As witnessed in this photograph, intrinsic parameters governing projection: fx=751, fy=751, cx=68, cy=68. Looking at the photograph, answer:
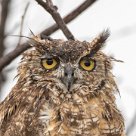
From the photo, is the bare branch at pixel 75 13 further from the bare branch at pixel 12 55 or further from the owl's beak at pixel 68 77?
the owl's beak at pixel 68 77

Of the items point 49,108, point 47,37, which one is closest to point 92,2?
point 47,37

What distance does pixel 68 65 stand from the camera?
6.58 meters

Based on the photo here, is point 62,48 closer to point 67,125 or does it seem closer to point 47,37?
point 47,37

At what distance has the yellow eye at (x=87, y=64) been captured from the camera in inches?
264

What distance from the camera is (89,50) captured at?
6.71 m

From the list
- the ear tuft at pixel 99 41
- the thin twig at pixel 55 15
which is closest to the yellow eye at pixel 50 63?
the ear tuft at pixel 99 41

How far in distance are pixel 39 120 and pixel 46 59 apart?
0.72 m

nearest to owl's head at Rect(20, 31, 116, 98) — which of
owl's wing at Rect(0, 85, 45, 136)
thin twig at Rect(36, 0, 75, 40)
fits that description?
owl's wing at Rect(0, 85, 45, 136)

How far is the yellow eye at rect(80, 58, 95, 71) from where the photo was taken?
6699mm

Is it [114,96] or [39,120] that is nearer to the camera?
Answer: [39,120]

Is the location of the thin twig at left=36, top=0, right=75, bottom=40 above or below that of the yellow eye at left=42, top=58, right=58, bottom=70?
above

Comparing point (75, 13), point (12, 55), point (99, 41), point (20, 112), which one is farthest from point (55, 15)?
point (20, 112)

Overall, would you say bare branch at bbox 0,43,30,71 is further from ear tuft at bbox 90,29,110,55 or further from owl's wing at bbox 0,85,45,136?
ear tuft at bbox 90,29,110,55

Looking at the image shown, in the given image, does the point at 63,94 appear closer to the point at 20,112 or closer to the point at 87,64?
→ the point at 87,64
